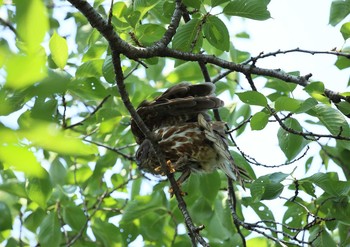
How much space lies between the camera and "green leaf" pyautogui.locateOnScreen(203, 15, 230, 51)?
3.53 metres

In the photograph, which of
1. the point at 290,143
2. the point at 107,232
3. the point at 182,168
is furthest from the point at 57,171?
the point at 290,143

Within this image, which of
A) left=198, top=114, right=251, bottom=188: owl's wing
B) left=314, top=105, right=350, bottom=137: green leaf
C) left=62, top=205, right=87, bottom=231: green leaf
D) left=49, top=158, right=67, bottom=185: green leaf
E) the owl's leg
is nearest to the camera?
left=314, top=105, right=350, bottom=137: green leaf

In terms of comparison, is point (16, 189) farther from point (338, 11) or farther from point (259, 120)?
point (338, 11)

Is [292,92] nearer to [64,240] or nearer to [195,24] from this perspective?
[195,24]

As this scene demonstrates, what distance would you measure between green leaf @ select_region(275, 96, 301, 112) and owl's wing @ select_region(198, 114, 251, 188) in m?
1.05

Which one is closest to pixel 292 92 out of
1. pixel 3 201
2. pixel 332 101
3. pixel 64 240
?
pixel 332 101

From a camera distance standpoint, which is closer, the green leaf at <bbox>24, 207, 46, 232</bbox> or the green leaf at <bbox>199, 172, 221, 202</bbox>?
the green leaf at <bbox>199, 172, 221, 202</bbox>

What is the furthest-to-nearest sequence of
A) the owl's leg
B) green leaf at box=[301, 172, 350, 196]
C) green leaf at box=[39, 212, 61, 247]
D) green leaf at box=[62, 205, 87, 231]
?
green leaf at box=[62, 205, 87, 231], the owl's leg, green leaf at box=[39, 212, 61, 247], green leaf at box=[301, 172, 350, 196]

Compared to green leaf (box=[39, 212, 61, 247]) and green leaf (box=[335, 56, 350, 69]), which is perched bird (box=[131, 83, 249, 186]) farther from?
green leaf (box=[335, 56, 350, 69])

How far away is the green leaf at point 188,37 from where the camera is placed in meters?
3.57

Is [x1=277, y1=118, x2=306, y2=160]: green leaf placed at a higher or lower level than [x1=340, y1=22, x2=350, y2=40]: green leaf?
lower

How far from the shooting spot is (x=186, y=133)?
4.57 meters

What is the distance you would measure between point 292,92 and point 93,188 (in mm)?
2803

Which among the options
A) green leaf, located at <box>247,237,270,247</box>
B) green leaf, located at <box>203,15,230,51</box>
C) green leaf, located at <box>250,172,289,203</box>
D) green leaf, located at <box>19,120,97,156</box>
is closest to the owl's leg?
green leaf, located at <box>247,237,270,247</box>
